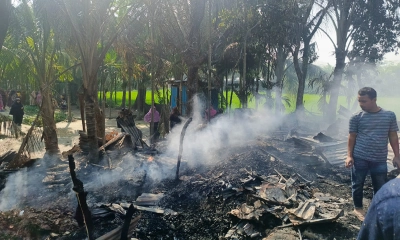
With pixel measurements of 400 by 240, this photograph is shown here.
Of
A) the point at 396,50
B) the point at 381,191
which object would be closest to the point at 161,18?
the point at 381,191

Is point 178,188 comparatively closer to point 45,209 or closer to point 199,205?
point 199,205

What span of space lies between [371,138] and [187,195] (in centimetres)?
329

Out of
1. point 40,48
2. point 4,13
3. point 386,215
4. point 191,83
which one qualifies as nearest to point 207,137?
point 191,83

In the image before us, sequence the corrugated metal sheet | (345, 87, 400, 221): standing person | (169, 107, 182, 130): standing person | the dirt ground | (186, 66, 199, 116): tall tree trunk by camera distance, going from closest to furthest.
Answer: (345, 87, 400, 221): standing person, the corrugated metal sheet, (169, 107, 182, 130): standing person, (186, 66, 199, 116): tall tree trunk, the dirt ground

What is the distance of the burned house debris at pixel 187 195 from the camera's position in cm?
448

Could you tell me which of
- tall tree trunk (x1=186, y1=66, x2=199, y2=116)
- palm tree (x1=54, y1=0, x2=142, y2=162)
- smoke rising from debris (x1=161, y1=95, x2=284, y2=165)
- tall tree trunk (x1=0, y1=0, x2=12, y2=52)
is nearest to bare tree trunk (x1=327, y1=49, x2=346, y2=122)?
smoke rising from debris (x1=161, y1=95, x2=284, y2=165)

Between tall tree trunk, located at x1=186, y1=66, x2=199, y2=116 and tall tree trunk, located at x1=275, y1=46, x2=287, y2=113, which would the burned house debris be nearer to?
tall tree trunk, located at x1=186, y1=66, x2=199, y2=116

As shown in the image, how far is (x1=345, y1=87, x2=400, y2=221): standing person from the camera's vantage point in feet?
14.0

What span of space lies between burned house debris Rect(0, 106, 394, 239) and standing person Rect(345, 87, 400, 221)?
2.56ft

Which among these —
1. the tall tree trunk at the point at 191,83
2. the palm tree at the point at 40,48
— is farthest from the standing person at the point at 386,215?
the tall tree trunk at the point at 191,83

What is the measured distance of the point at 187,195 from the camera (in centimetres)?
570

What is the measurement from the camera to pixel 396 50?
17.8m

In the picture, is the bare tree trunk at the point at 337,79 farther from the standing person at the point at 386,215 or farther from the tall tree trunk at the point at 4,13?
the standing person at the point at 386,215

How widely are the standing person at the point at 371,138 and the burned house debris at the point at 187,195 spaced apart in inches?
30.7
